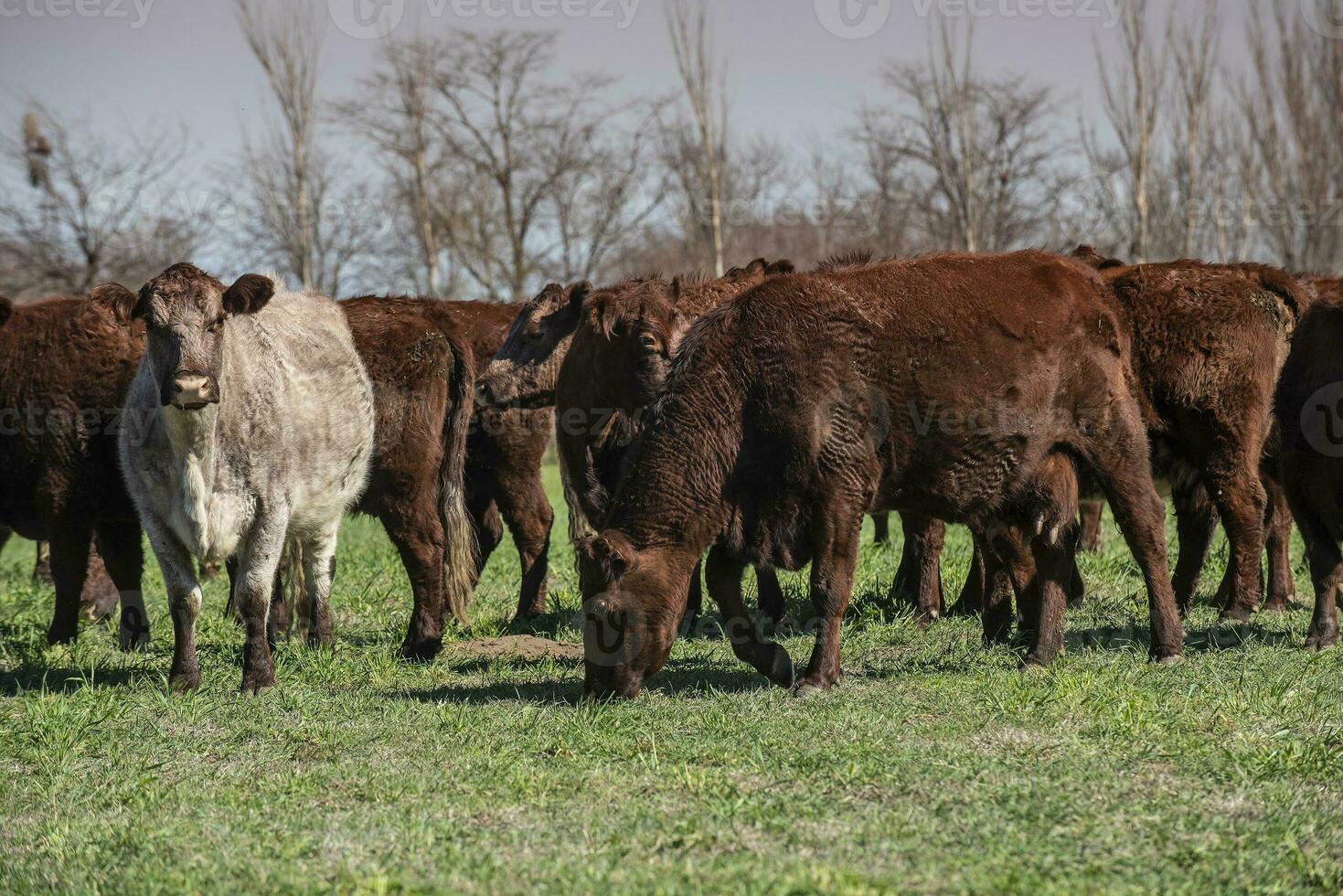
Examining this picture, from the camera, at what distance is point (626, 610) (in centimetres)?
624

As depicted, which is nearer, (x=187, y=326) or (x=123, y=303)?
(x=187, y=326)

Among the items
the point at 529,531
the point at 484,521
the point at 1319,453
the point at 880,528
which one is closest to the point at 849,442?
the point at 1319,453

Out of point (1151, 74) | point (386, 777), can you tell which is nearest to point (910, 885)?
point (386, 777)

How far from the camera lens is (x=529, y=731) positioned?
19.1 ft

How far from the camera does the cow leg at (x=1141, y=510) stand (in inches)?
273

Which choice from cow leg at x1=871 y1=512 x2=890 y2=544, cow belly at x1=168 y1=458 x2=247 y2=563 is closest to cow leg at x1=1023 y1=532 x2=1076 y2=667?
cow belly at x1=168 y1=458 x2=247 y2=563

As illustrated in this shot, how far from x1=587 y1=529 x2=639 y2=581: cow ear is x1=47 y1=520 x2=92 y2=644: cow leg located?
13.1ft

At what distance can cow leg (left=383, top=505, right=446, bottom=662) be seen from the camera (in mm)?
8188

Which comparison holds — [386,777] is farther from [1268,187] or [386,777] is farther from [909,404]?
[1268,187]

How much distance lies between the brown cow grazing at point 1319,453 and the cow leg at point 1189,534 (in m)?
0.95

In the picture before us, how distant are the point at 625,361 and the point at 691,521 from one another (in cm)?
187

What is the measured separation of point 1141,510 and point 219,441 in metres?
4.83

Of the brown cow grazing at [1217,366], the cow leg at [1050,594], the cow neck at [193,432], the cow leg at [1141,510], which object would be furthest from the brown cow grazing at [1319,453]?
the cow neck at [193,432]

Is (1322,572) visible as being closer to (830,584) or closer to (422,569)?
(830,584)
